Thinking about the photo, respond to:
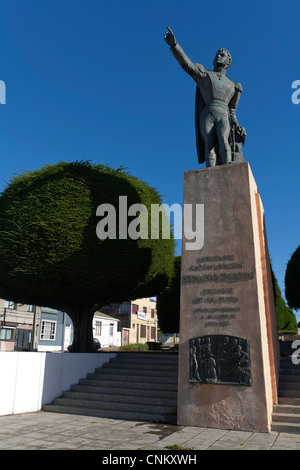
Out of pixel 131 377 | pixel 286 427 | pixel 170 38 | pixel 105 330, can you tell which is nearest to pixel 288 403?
pixel 286 427

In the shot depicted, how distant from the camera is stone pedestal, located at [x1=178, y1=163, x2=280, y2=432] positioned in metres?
7.85

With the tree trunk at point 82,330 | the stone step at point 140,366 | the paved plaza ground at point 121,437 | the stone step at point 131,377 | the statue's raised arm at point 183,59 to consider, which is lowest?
the paved plaza ground at point 121,437

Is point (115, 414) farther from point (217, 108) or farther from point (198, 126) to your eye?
point (217, 108)

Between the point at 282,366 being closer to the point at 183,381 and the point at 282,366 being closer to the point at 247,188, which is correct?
the point at 183,381

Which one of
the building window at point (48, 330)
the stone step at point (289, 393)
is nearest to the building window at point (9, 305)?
the building window at point (48, 330)

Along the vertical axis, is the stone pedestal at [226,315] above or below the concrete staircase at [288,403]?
above

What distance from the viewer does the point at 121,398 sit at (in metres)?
9.91

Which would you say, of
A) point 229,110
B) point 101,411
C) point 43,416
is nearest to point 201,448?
point 101,411

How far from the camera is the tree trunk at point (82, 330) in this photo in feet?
50.9

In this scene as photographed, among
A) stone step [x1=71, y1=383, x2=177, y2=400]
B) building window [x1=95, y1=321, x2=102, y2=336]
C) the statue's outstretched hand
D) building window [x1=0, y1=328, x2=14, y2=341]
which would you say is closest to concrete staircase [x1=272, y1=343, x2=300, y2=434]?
stone step [x1=71, y1=383, x2=177, y2=400]

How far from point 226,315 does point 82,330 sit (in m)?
8.72

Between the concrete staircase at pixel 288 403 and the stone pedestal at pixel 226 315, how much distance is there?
0.25 meters

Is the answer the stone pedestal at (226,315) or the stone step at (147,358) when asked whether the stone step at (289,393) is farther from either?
the stone step at (147,358)

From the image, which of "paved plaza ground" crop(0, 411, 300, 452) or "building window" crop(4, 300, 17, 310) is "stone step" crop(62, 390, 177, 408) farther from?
"building window" crop(4, 300, 17, 310)
